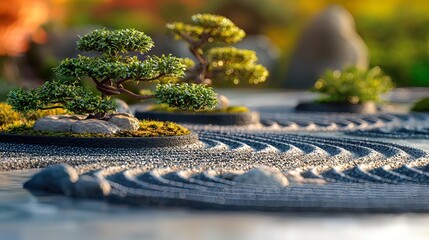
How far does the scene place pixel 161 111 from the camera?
25.0 m

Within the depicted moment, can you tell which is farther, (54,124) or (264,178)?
(54,124)

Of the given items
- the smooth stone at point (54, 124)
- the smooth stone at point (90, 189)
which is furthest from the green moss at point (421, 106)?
the smooth stone at point (90, 189)

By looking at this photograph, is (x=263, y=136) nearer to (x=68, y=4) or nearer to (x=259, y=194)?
(x=259, y=194)

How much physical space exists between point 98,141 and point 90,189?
4957 millimetres

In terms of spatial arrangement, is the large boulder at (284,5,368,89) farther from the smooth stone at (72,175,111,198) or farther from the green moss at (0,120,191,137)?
the smooth stone at (72,175,111,198)

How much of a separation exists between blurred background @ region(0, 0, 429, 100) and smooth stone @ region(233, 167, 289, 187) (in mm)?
14909

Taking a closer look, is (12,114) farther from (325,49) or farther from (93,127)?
(325,49)

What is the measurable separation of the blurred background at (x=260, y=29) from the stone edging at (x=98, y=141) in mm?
9463

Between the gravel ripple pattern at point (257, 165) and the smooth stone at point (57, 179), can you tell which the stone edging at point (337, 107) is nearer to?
the gravel ripple pattern at point (257, 165)

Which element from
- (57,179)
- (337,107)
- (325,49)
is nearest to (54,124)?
(57,179)

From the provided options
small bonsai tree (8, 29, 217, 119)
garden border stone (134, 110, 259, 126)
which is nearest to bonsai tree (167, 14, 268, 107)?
garden border stone (134, 110, 259, 126)

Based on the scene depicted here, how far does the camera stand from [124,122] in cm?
1823

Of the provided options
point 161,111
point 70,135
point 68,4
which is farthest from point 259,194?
point 68,4

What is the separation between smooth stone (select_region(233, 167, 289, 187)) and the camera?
42.9ft
